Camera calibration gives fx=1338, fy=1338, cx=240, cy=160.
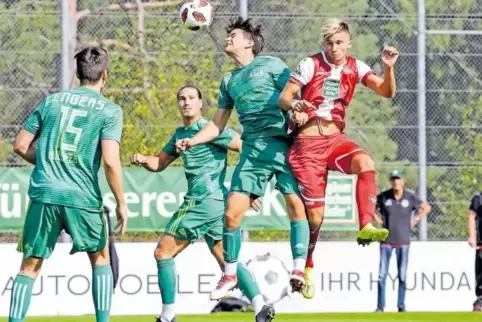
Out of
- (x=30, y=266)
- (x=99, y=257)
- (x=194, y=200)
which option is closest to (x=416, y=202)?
(x=194, y=200)

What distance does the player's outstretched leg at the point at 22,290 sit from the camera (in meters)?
9.62

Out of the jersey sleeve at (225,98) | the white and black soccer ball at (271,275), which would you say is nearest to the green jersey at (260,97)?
the jersey sleeve at (225,98)

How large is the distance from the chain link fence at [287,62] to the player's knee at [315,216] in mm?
8601

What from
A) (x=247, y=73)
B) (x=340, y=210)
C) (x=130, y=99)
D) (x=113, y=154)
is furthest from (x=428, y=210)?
(x=113, y=154)

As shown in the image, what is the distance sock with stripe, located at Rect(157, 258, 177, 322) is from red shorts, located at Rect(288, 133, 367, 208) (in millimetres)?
1631

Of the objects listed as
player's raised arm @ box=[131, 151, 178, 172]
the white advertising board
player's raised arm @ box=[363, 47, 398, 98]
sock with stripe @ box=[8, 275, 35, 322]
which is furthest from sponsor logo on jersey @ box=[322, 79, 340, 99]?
the white advertising board

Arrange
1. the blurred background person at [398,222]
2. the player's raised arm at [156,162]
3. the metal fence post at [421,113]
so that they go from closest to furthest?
the player's raised arm at [156,162] < the blurred background person at [398,222] < the metal fence post at [421,113]

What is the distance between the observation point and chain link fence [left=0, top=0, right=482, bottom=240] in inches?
762

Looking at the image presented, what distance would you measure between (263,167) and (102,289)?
195 centimetres

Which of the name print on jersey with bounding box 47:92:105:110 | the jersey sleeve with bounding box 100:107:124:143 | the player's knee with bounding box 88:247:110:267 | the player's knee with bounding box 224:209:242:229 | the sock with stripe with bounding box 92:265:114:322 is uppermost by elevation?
the name print on jersey with bounding box 47:92:105:110

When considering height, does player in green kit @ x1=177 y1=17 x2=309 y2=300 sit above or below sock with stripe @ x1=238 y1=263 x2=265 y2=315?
above

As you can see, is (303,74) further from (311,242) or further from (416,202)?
(416,202)

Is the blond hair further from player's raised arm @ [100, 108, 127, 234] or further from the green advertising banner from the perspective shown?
the green advertising banner

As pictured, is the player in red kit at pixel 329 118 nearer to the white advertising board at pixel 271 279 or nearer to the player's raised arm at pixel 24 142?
the player's raised arm at pixel 24 142
